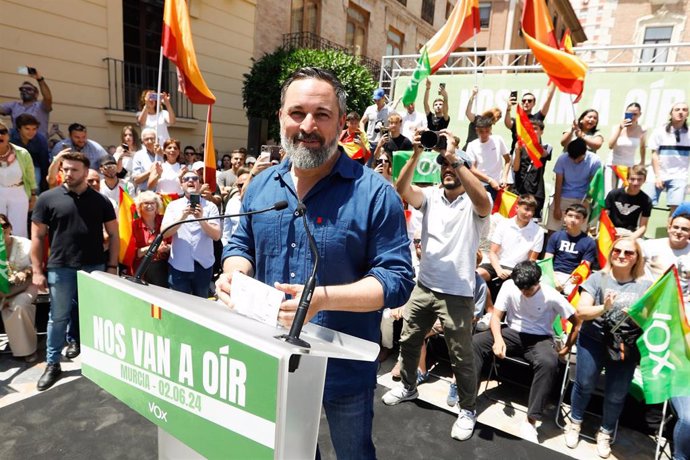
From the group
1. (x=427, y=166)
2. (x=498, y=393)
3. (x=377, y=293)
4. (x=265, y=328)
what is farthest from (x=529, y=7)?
(x=265, y=328)

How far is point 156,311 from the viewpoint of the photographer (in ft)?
3.66

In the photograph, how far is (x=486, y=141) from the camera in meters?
6.11

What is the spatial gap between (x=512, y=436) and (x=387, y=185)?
8.50 ft

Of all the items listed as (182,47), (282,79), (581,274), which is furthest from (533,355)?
(282,79)

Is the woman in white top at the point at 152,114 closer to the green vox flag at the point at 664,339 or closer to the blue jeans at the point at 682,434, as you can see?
the green vox flag at the point at 664,339

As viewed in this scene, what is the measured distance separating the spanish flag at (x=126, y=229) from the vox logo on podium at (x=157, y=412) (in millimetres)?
3602

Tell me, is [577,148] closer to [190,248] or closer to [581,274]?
[581,274]

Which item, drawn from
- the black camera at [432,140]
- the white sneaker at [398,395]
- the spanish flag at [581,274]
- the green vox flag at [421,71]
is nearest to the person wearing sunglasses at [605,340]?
the spanish flag at [581,274]

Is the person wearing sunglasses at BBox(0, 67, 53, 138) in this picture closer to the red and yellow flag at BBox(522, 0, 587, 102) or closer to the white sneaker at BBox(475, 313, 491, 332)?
the white sneaker at BBox(475, 313, 491, 332)

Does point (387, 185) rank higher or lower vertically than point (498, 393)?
higher

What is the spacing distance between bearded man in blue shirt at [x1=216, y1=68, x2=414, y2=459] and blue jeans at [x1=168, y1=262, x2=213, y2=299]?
2.68m

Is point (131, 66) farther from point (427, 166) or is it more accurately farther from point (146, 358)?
point (146, 358)

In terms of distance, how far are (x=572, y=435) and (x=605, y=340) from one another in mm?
768

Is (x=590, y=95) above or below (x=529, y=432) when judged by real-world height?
above
